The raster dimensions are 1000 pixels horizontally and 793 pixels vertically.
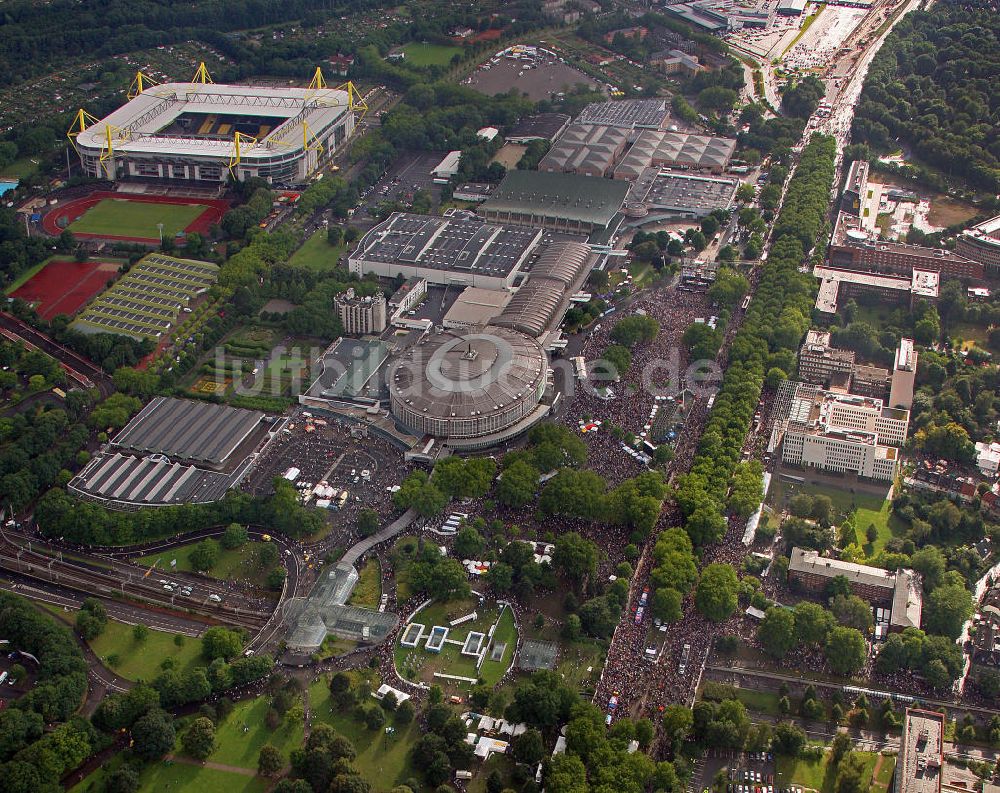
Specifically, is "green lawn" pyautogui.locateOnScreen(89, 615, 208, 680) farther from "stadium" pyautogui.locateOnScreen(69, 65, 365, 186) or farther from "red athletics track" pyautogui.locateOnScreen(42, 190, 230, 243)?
"stadium" pyautogui.locateOnScreen(69, 65, 365, 186)

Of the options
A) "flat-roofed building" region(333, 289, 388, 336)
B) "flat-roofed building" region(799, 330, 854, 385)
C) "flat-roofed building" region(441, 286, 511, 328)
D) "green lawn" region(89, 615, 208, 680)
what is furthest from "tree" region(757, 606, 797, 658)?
"flat-roofed building" region(333, 289, 388, 336)

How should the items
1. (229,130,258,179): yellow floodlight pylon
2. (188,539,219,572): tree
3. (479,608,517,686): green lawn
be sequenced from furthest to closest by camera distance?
(229,130,258,179): yellow floodlight pylon, (188,539,219,572): tree, (479,608,517,686): green lawn

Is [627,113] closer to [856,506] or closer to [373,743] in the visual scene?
[856,506]

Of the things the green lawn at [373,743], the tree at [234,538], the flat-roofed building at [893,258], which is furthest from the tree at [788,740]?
the flat-roofed building at [893,258]

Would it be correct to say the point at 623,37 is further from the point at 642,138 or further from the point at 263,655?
the point at 263,655

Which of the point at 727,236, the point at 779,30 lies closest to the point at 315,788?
the point at 727,236
